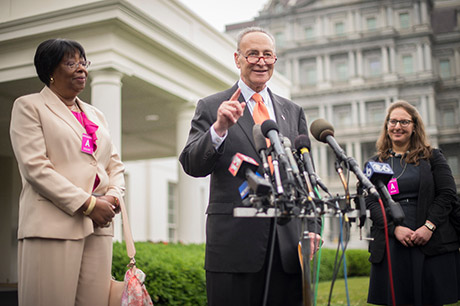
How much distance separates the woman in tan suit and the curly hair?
7.80 ft

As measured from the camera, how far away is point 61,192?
2656 millimetres

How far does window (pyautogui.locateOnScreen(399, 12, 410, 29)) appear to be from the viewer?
39562mm

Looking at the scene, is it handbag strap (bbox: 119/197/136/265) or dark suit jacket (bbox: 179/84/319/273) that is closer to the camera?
dark suit jacket (bbox: 179/84/319/273)

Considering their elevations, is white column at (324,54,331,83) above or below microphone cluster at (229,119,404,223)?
above

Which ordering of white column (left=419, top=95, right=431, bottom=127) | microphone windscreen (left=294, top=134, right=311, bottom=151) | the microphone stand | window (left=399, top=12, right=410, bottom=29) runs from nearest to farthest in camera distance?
the microphone stand < microphone windscreen (left=294, top=134, right=311, bottom=151) < white column (left=419, top=95, right=431, bottom=127) < window (left=399, top=12, right=410, bottom=29)

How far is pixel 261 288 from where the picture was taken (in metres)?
2.48

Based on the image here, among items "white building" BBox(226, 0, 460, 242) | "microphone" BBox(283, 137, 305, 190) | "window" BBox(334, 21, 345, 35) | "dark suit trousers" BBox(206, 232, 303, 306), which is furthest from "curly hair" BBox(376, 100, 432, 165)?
"window" BBox(334, 21, 345, 35)

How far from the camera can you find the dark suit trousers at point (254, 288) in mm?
2424

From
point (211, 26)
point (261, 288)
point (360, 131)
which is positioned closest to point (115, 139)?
point (211, 26)

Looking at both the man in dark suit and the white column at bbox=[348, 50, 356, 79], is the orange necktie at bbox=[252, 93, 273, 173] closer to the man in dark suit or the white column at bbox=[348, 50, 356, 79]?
the man in dark suit

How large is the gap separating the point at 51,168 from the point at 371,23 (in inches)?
1677

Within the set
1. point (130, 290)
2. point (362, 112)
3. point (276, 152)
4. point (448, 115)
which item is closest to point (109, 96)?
point (130, 290)

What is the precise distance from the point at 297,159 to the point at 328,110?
134 ft

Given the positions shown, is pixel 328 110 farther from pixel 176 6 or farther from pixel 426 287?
pixel 426 287
